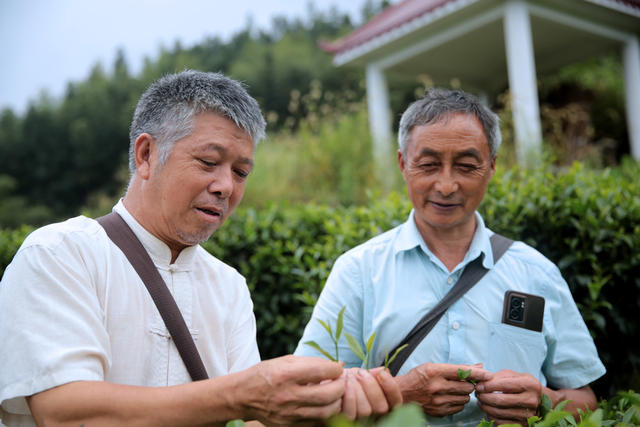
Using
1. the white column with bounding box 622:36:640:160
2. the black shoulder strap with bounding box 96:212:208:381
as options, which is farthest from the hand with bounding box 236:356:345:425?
the white column with bounding box 622:36:640:160

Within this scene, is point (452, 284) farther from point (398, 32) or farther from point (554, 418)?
point (398, 32)

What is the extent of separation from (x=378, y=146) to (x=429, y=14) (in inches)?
92.5

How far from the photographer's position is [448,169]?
2.34 metres

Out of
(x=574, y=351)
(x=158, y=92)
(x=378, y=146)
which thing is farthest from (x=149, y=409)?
(x=378, y=146)

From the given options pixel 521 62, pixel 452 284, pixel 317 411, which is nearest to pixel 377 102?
pixel 521 62

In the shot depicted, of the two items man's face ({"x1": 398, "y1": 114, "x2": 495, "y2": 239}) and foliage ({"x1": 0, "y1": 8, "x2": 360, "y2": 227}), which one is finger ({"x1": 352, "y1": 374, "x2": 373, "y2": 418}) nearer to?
man's face ({"x1": 398, "y1": 114, "x2": 495, "y2": 239})

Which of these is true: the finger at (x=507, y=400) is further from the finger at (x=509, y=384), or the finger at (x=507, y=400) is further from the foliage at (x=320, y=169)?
the foliage at (x=320, y=169)

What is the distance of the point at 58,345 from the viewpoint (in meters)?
1.37

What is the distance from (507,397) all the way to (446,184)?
0.92 m

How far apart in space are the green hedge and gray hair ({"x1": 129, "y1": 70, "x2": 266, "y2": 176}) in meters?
1.75

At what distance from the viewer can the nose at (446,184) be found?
7.57ft

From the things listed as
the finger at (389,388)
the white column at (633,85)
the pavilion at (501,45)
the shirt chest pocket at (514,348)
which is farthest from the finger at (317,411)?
the white column at (633,85)

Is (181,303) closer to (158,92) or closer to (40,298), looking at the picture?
(40,298)

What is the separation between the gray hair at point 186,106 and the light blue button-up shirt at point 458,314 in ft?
2.87
